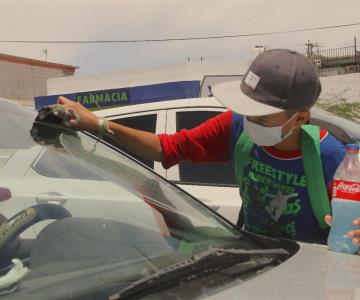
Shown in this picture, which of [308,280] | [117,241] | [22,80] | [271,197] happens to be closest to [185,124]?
[271,197]

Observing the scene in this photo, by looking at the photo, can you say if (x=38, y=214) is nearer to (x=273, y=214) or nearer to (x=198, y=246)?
(x=198, y=246)

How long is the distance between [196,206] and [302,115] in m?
0.58

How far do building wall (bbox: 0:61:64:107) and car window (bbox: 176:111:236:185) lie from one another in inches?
961

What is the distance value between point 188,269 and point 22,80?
93.7 feet

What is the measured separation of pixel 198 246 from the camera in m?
1.80

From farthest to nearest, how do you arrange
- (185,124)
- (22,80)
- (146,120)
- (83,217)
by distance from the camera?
1. (22,80)
2. (146,120)
3. (185,124)
4. (83,217)

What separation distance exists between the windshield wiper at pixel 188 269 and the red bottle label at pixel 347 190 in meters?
0.35

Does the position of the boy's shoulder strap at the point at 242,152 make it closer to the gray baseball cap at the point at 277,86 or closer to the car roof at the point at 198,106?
the gray baseball cap at the point at 277,86

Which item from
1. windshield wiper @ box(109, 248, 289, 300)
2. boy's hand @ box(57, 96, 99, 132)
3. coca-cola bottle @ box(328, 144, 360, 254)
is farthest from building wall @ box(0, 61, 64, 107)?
windshield wiper @ box(109, 248, 289, 300)

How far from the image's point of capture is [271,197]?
212 cm

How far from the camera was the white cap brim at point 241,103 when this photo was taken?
1934 millimetres

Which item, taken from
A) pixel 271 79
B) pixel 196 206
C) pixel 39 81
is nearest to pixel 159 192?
pixel 196 206

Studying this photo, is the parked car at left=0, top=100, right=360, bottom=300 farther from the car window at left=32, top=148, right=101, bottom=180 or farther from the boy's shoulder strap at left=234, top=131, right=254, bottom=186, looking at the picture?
the boy's shoulder strap at left=234, top=131, right=254, bottom=186

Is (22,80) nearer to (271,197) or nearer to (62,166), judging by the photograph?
(62,166)
